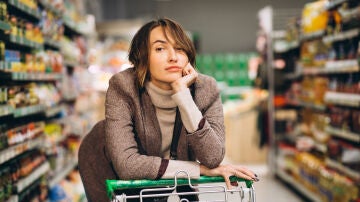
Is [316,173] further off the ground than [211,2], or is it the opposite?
[211,2]

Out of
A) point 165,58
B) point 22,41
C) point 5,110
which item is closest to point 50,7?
point 22,41

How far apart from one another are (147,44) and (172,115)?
0.32m

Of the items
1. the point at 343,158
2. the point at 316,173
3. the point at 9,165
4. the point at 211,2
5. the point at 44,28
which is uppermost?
the point at 211,2

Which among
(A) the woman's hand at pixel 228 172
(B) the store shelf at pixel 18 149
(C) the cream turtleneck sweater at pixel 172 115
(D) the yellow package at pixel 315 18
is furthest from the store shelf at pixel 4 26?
(D) the yellow package at pixel 315 18

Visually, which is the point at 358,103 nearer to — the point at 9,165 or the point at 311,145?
the point at 311,145

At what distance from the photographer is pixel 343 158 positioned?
13.7 feet

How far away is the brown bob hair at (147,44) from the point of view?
2.01m

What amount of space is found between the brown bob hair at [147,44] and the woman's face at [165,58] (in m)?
0.02

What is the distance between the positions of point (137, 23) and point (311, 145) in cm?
574

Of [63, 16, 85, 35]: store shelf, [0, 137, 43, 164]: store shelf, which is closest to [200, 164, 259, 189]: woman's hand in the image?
[0, 137, 43, 164]: store shelf

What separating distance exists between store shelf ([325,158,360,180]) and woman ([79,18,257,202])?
7.52 feet

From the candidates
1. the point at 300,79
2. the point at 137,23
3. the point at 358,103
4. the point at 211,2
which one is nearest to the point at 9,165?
the point at 358,103

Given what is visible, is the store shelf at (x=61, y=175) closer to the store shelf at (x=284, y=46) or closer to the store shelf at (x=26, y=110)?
the store shelf at (x=26, y=110)

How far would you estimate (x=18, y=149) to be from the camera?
3115mm
